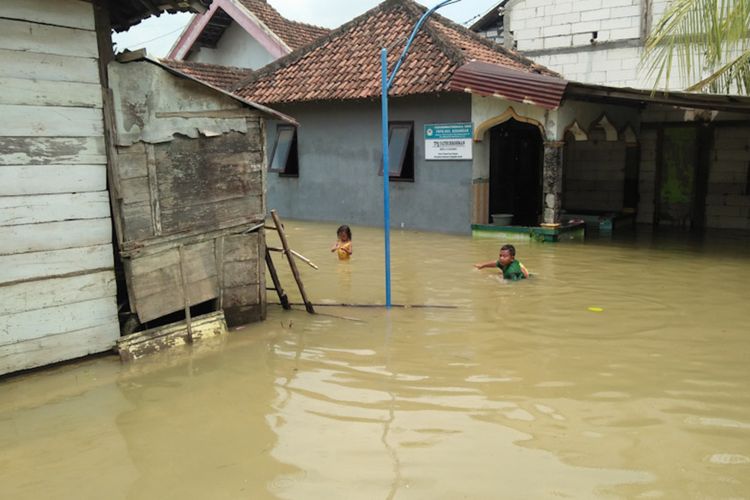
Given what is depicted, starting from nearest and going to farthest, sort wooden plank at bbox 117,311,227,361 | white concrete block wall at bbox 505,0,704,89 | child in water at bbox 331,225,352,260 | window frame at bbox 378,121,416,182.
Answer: wooden plank at bbox 117,311,227,361, child in water at bbox 331,225,352,260, window frame at bbox 378,121,416,182, white concrete block wall at bbox 505,0,704,89

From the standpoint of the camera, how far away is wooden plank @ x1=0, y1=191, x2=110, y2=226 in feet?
17.6

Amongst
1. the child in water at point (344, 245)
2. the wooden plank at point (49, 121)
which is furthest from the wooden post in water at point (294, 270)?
the child in water at point (344, 245)

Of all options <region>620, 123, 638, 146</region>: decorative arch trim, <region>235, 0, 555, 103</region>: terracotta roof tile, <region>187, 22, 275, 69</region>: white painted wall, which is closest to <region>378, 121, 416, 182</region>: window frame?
<region>235, 0, 555, 103</region>: terracotta roof tile

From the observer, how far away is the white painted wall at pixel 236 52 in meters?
22.3

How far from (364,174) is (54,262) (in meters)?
10.9

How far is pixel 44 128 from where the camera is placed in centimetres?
555

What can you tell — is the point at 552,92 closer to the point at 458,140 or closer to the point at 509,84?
the point at 509,84

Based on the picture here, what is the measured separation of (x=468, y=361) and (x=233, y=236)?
3.01m

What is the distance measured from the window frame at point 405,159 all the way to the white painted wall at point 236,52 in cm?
828

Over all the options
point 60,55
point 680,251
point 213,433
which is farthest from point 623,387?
point 680,251

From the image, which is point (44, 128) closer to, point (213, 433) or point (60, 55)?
point (60, 55)

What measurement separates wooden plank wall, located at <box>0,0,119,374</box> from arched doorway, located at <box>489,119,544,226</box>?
420 inches

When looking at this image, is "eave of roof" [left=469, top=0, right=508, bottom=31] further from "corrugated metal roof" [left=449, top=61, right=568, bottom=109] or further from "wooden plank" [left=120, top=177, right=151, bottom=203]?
"wooden plank" [left=120, top=177, right=151, bottom=203]

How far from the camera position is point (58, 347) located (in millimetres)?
5734
